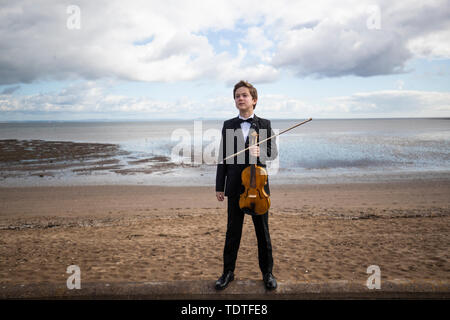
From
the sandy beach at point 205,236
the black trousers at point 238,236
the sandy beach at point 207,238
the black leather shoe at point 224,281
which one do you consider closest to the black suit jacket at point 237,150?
the black trousers at point 238,236

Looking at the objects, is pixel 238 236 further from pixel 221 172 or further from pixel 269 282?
pixel 221 172

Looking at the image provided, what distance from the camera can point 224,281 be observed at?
10.5 ft

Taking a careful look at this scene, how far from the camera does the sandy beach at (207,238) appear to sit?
431 cm

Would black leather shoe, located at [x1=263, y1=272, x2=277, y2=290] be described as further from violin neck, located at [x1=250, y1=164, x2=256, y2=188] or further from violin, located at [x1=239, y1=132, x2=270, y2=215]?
violin neck, located at [x1=250, y1=164, x2=256, y2=188]

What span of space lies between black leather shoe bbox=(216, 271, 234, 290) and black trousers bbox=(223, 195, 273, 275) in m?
0.07

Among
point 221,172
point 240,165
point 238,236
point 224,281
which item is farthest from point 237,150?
point 224,281

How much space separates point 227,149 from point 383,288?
224 centimetres

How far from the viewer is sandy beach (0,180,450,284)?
4.31 metres

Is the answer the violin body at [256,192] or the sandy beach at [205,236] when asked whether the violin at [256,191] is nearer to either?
the violin body at [256,192]

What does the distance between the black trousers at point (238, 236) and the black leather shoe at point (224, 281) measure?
7 cm

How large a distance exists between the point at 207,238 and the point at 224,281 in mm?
2973

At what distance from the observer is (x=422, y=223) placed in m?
6.85

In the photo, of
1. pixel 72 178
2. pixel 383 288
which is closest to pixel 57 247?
pixel 383 288

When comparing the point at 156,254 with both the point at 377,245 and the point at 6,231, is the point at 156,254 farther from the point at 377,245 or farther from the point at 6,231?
the point at 6,231
